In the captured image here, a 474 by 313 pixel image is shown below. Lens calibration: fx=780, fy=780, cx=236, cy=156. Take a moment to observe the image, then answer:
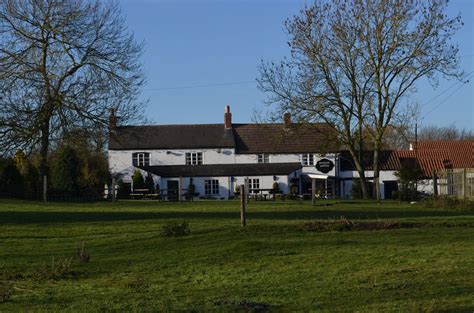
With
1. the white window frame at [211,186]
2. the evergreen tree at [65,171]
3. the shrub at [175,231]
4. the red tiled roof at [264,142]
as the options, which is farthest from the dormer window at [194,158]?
the shrub at [175,231]

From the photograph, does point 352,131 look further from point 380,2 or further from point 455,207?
point 455,207

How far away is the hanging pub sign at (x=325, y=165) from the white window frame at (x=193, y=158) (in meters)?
12.0

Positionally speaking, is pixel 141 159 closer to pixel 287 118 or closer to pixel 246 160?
pixel 246 160

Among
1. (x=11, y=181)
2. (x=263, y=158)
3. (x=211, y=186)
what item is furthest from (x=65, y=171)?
(x=263, y=158)

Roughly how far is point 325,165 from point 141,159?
1815 centimetres

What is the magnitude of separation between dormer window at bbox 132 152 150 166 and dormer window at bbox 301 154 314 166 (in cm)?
1518

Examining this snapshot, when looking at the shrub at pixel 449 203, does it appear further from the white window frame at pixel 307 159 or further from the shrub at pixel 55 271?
the white window frame at pixel 307 159

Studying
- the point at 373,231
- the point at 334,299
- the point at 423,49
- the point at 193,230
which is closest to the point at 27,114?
the point at 193,230

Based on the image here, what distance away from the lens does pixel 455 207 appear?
1355 inches

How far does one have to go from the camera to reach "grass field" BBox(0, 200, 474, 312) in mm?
10930

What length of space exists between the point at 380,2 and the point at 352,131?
9.55 m

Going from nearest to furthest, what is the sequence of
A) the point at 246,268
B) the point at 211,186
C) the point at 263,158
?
the point at 246,268 < the point at 211,186 < the point at 263,158

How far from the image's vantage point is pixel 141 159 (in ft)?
251

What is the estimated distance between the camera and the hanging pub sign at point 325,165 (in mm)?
71188
